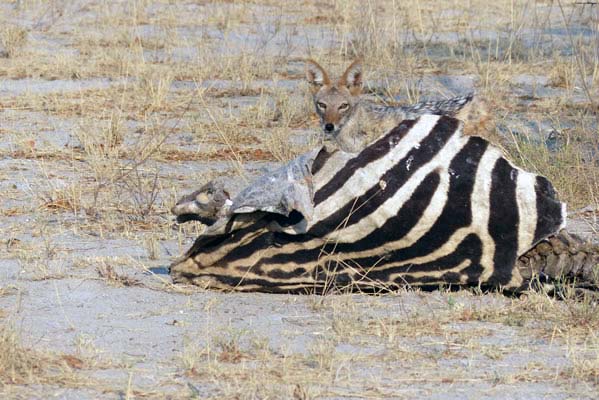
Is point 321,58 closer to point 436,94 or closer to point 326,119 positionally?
point 436,94

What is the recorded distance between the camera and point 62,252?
5.20 metres

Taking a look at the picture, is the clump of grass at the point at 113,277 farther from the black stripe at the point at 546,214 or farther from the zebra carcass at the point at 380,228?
the black stripe at the point at 546,214

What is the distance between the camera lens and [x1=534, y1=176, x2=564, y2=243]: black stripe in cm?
444

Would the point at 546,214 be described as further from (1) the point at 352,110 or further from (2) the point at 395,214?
(1) the point at 352,110

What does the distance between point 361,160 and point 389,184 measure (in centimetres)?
17

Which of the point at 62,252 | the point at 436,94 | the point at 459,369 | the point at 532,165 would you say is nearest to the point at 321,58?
the point at 436,94

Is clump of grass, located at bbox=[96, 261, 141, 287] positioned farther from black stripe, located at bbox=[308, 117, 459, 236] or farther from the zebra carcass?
black stripe, located at bbox=[308, 117, 459, 236]

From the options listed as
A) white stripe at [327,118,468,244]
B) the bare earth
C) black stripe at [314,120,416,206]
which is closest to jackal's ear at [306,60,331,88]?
the bare earth

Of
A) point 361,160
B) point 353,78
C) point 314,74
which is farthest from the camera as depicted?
point 314,74

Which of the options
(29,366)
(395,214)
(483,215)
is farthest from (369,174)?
(29,366)

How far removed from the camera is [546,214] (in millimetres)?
4461

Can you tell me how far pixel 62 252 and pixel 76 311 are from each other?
0.91 m

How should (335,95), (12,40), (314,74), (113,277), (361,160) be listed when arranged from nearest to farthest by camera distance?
(361,160) → (113,277) → (335,95) → (314,74) → (12,40)

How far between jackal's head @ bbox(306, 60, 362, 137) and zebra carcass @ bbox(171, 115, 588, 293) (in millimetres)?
3066
